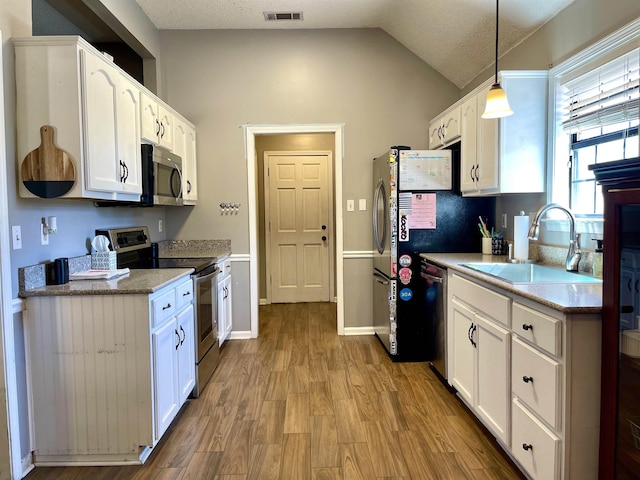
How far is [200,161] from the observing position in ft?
12.6

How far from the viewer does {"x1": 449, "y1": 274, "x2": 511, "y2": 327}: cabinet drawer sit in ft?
6.20

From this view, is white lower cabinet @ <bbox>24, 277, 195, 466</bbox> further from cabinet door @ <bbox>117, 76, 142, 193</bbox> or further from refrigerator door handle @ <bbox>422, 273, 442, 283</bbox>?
refrigerator door handle @ <bbox>422, 273, 442, 283</bbox>

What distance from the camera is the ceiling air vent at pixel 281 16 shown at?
3.46 meters

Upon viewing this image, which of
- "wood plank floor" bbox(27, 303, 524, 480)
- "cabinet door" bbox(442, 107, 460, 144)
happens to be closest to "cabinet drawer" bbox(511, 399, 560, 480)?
"wood plank floor" bbox(27, 303, 524, 480)

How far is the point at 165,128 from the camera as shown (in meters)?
3.03

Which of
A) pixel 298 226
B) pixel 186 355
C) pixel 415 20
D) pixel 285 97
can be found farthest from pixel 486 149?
pixel 298 226

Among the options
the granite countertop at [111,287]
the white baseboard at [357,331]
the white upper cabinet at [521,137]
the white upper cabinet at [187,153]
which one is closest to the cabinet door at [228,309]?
the white upper cabinet at [187,153]

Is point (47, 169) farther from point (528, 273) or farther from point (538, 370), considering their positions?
point (528, 273)

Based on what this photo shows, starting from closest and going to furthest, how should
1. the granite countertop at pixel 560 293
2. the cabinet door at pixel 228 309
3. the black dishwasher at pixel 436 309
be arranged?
the granite countertop at pixel 560 293
the black dishwasher at pixel 436 309
the cabinet door at pixel 228 309

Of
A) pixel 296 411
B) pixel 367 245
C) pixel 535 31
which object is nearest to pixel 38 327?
pixel 296 411

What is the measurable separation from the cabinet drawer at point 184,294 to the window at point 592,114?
2.18 meters

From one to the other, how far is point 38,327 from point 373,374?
84.8 inches

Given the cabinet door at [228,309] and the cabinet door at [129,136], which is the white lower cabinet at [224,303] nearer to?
the cabinet door at [228,309]

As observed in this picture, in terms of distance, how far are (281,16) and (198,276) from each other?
2440 millimetres
